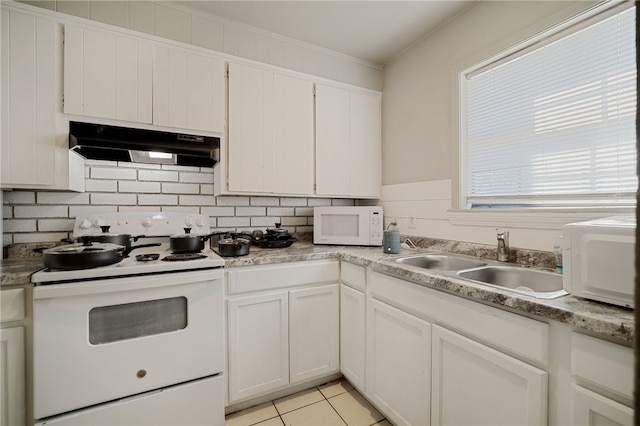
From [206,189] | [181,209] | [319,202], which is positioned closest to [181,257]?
[181,209]

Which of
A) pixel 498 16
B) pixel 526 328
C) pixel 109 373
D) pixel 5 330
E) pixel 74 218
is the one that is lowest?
pixel 109 373

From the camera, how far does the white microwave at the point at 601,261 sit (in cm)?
81

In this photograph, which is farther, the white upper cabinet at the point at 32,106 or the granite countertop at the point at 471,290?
the white upper cabinet at the point at 32,106

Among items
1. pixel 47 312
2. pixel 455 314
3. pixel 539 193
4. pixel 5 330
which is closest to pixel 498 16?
pixel 539 193

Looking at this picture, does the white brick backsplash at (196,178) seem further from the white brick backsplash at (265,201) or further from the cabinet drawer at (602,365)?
the cabinet drawer at (602,365)

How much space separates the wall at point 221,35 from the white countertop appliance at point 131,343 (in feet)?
4.93

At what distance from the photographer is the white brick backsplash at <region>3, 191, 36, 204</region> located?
161 cm

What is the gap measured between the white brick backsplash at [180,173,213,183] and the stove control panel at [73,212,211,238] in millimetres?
256

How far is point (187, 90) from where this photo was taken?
1802 mm

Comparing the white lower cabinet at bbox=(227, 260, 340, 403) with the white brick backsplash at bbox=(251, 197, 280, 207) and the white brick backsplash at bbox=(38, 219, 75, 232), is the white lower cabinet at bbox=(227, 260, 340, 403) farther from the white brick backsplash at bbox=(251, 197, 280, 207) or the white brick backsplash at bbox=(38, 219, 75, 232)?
the white brick backsplash at bbox=(38, 219, 75, 232)

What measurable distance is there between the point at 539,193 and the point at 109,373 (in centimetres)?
233

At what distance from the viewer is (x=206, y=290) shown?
1.45 meters

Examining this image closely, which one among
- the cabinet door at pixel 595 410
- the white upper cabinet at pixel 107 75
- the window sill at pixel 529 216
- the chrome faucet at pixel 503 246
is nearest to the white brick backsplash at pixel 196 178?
the white upper cabinet at pixel 107 75

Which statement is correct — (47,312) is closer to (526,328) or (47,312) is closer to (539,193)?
(526,328)
